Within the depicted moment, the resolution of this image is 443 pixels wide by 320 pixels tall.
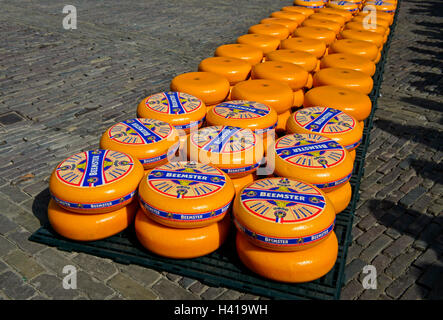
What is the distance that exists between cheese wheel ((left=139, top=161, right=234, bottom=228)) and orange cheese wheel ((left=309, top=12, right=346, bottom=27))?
6241 mm

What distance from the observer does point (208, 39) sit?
1075cm

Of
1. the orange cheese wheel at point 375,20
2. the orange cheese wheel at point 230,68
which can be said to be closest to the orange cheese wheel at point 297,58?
the orange cheese wheel at point 230,68

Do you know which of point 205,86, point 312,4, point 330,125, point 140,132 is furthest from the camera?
point 312,4

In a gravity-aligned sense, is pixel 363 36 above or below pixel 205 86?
above

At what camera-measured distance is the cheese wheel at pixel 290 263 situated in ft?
11.2

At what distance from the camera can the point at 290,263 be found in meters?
3.42

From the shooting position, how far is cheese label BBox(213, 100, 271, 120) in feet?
15.6

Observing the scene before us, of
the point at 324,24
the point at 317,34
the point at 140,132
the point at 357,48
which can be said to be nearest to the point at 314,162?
the point at 140,132

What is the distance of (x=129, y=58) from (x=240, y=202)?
6628 mm

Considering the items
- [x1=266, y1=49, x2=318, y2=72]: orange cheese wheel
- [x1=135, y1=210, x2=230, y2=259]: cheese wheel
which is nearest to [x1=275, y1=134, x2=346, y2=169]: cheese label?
[x1=135, y1=210, x2=230, y2=259]: cheese wheel

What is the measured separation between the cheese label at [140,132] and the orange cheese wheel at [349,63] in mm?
3210

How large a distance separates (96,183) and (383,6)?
31.0ft

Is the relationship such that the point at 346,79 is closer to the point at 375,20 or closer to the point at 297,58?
the point at 297,58
